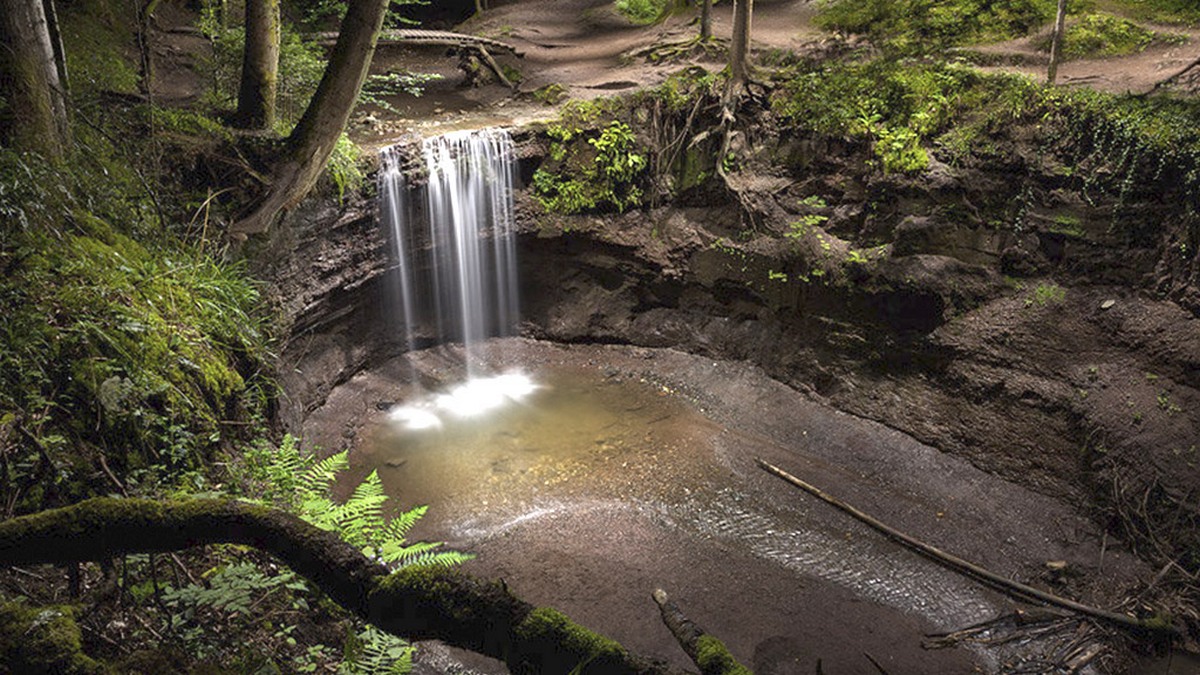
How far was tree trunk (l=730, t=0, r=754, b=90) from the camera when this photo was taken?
1082 centimetres

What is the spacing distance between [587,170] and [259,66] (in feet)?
16.5

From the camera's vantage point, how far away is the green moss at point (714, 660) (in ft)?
6.32

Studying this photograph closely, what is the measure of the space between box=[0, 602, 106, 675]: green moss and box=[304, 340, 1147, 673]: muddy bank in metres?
4.52

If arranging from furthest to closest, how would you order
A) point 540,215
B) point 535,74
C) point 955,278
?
point 535,74 < point 540,215 < point 955,278

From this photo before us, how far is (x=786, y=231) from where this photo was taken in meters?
10.2

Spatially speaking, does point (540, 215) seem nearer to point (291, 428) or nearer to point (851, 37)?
point (291, 428)

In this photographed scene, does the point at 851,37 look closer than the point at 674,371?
No

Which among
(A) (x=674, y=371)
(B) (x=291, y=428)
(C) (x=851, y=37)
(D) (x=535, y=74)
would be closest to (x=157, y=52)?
(D) (x=535, y=74)

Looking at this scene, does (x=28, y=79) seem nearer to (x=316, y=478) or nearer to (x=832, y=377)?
(x=316, y=478)

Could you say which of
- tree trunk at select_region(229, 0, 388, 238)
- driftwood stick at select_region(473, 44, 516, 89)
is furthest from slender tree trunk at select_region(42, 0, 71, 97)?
driftwood stick at select_region(473, 44, 516, 89)

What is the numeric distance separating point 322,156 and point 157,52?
7168 mm

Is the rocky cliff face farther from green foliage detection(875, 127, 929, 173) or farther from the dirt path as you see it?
the dirt path

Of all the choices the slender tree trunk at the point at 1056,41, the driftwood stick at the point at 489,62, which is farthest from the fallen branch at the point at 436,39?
the slender tree trunk at the point at 1056,41

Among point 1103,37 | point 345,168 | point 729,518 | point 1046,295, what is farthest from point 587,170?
point 1103,37
